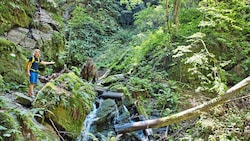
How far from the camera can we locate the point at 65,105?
543 centimetres

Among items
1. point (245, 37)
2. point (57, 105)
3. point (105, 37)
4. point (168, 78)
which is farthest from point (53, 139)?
point (105, 37)

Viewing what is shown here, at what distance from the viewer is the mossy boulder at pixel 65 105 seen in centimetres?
518

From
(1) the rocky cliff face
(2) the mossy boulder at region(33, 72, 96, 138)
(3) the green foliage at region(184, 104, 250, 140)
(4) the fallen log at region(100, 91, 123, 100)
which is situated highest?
(1) the rocky cliff face

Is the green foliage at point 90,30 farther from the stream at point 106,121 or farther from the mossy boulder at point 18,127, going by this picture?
the mossy boulder at point 18,127

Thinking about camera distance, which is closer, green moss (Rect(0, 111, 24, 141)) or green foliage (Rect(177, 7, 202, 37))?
green moss (Rect(0, 111, 24, 141))

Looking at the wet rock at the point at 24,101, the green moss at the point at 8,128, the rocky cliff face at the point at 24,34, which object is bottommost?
the wet rock at the point at 24,101

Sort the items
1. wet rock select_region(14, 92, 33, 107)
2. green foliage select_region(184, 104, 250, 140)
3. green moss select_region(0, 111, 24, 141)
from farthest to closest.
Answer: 1. green foliage select_region(184, 104, 250, 140)
2. wet rock select_region(14, 92, 33, 107)
3. green moss select_region(0, 111, 24, 141)

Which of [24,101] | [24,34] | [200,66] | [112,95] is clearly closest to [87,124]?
[112,95]

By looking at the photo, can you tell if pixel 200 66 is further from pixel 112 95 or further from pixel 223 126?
pixel 112 95

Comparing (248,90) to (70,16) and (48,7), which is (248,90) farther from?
(70,16)

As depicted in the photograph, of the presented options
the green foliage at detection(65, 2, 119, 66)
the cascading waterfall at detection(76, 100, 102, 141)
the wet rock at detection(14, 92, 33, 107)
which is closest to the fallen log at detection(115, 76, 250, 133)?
the cascading waterfall at detection(76, 100, 102, 141)

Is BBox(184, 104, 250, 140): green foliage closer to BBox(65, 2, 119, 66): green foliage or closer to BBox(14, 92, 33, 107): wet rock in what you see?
BBox(14, 92, 33, 107): wet rock

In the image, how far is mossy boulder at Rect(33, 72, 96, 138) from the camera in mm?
5176

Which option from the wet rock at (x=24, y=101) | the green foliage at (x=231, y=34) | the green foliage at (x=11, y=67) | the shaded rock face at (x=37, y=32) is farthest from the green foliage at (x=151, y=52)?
the wet rock at (x=24, y=101)
